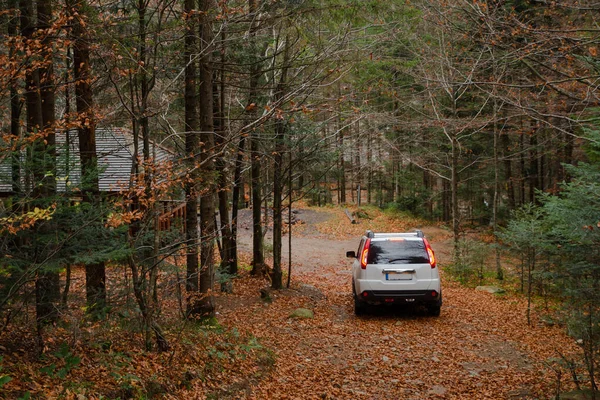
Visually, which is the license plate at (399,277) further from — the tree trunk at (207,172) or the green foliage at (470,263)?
the green foliage at (470,263)

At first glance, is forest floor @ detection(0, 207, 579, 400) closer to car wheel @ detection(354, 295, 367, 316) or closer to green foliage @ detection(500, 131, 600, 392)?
car wheel @ detection(354, 295, 367, 316)

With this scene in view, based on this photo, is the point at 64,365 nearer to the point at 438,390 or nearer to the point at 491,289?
the point at 438,390

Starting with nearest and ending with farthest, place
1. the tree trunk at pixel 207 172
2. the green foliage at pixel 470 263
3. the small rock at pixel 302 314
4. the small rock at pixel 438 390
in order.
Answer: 1. the small rock at pixel 438 390
2. the tree trunk at pixel 207 172
3. the small rock at pixel 302 314
4. the green foliage at pixel 470 263

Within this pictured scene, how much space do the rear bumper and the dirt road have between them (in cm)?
57

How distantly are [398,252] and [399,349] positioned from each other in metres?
2.48

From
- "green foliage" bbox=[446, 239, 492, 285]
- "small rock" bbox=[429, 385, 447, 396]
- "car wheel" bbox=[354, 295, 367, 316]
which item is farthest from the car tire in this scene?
"green foliage" bbox=[446, 239, 492, 285]

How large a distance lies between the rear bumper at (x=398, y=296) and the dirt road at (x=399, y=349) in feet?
1.87

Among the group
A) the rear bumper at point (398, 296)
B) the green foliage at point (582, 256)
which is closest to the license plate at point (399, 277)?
the rear bumper at point (398, 296)

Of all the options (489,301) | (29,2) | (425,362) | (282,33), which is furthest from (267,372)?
(489,301)

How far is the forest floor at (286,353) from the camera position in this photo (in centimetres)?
568

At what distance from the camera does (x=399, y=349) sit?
376 inches

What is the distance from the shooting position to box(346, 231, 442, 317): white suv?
11.1 m

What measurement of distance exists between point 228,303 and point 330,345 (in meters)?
3.50

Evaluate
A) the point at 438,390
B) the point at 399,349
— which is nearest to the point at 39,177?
the point at 438,390
